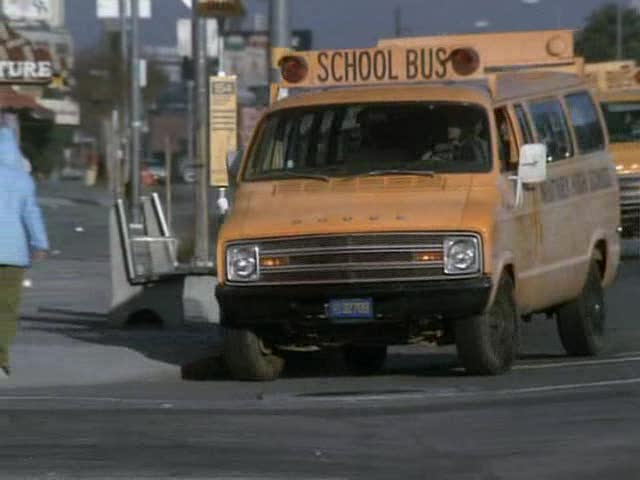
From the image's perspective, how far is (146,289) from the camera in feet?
59.9

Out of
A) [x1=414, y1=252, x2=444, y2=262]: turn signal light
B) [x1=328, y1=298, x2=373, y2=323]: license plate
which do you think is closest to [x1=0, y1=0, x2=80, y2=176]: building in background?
[x1=328, y1=298, x2=373, y2=323]: license plate

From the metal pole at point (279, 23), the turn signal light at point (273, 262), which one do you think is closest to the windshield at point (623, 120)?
the metal pole at point (279, 23)

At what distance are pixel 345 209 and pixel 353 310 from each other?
2.38 feet

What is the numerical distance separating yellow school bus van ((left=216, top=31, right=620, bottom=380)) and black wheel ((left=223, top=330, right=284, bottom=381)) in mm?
13

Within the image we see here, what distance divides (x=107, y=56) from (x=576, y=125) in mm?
64212

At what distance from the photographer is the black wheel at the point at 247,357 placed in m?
14.1

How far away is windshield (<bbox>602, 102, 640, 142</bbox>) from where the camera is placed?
2823 centimetres

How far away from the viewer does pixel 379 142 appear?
14.6 meters

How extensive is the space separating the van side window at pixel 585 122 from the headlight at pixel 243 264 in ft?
11.7

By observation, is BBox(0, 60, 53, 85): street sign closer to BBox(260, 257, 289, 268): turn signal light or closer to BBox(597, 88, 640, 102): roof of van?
BBox(597, 88, 640, 102): roof of van

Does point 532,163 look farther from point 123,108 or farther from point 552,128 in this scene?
point 123,108

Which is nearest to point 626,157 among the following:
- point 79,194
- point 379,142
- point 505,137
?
point 505,137

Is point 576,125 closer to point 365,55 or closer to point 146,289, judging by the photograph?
point 365,55

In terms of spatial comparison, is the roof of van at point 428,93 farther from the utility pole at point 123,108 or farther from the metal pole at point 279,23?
the utility pole at point 123,108
